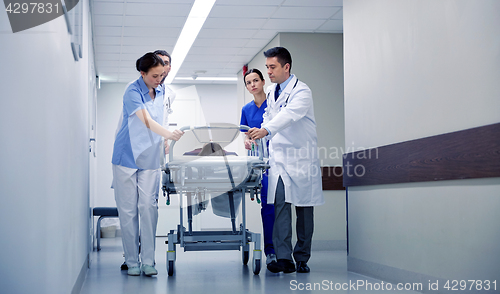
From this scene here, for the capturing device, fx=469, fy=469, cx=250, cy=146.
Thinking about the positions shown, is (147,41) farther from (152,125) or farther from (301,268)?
(301,268)

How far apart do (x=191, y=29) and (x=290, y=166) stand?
301 centimetres

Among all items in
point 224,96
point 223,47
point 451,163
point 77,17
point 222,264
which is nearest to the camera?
point 451,163

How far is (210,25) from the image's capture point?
5.53 metres

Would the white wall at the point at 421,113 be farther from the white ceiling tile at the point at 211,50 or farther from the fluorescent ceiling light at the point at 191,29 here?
the white ceiling tile at the point at 211,50

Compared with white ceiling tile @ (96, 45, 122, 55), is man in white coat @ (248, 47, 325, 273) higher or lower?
lower

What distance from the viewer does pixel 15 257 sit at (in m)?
1.39

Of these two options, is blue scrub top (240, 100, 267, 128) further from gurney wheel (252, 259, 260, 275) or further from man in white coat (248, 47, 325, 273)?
gurney wheel (252, 259, 260, 275)

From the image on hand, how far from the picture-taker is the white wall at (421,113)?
207 cm

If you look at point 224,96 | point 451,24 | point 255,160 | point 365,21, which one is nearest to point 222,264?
point 255,160

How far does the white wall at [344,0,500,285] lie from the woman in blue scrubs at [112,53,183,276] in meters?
1.46

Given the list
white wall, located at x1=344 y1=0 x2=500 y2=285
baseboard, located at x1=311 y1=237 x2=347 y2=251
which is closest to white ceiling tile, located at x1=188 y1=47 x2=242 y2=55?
baseboard, located at x1=311 y1=237 x2=347 y2=251

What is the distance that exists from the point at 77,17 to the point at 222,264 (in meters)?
2.30

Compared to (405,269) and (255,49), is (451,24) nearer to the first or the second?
(405,269)

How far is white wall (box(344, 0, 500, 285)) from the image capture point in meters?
2.07
